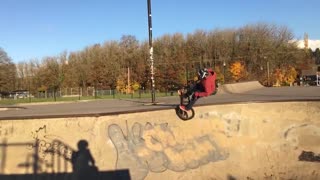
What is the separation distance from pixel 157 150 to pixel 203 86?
7.53ft

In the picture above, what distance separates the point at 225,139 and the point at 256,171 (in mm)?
1330

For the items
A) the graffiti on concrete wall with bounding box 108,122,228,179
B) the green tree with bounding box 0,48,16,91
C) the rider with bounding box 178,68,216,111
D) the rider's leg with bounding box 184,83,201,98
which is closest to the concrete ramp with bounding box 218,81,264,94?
the rider's leg with bounding box 184,83,201,98

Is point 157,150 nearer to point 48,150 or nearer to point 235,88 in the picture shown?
point 48,150

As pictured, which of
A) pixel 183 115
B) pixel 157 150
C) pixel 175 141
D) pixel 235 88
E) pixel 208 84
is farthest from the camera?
pixel 235 88

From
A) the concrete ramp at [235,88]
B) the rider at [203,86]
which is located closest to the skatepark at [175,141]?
the rider at [203,86]

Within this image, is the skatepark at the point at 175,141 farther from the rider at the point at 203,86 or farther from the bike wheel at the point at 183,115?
the rider at the point at 203,86

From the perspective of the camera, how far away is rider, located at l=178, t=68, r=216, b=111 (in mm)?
11672

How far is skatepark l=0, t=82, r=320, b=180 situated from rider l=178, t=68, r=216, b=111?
591 millimetres

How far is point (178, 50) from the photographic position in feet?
259

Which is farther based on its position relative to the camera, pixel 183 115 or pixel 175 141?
pixel 183 115

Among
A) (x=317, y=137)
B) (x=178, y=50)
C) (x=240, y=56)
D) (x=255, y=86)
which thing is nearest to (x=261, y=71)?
(x=240, y=56)

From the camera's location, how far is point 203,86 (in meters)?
11.8

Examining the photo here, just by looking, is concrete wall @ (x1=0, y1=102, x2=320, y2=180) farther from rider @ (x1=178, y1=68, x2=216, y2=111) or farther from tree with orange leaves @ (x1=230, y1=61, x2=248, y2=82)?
tree with orange leaves @ (x1=230, y1=61, x2=248, y2=82)

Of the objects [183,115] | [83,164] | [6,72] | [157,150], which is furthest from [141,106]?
[6,72]
